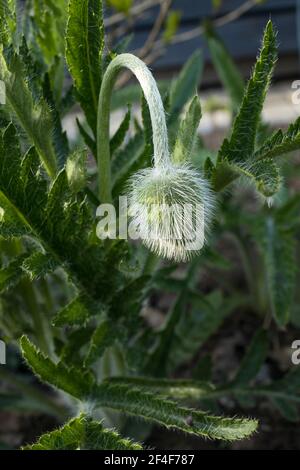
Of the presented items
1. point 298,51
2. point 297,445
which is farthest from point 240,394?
point 298,51

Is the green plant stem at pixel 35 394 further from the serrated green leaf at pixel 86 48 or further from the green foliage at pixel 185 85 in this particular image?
the green foliage at pixel 185 85

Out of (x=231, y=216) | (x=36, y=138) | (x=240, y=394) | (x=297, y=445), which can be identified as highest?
(x=36, y=138)

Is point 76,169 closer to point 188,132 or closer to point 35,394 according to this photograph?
point 188,132

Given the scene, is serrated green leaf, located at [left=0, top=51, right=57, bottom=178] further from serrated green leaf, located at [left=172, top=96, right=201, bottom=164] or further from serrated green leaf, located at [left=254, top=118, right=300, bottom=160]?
serrated green leaf, located at [left=254, top=118, right=300, bottom=160]

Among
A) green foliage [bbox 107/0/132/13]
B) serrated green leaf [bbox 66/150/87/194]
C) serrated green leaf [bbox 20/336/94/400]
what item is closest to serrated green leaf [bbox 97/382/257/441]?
serrated green leaf [bbox 20/336/94/400]

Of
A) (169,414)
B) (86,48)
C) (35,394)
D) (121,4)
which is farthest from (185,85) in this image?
(169,414)
